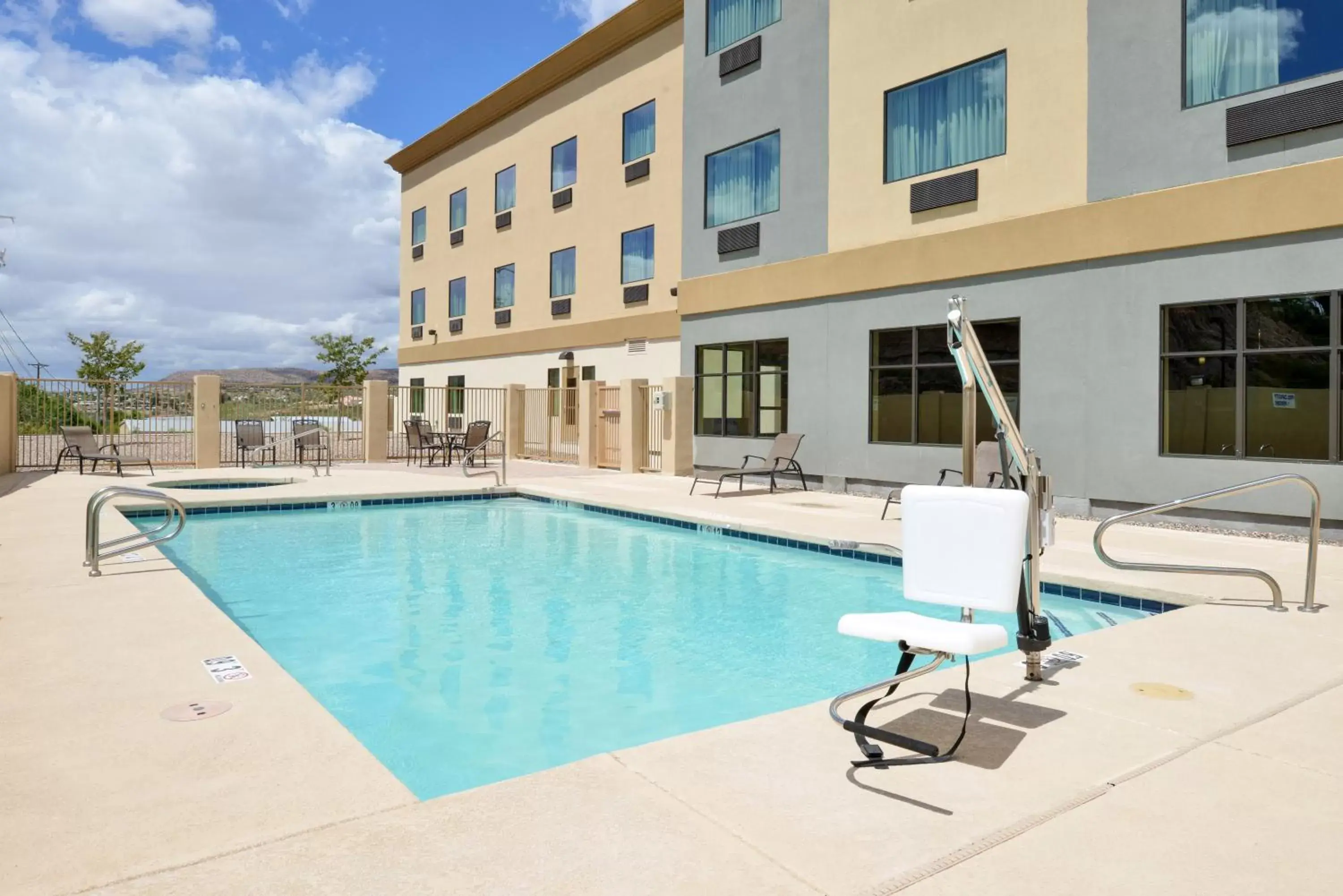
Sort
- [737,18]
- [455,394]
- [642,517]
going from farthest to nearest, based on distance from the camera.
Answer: [455,394] → [737,18] → [642,517]

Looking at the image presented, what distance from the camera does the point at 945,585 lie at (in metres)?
3.60

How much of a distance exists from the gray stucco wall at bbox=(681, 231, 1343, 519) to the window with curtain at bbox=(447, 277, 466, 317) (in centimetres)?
1561

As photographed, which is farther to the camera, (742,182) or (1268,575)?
(742,182)

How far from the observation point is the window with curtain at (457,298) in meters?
27.1

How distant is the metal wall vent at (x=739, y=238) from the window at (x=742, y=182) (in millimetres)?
245

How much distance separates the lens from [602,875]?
230cm

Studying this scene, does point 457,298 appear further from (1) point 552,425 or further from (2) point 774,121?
(2) point 774,121

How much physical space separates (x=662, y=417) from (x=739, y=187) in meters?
4.58

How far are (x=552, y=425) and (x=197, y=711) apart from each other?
59.9 ft

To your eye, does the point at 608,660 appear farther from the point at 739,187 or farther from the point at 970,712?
the point at 739,187

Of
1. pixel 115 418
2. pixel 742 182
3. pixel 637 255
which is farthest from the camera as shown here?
pixel 637 255

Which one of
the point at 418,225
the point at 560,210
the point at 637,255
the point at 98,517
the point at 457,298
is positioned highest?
the point at 418,225

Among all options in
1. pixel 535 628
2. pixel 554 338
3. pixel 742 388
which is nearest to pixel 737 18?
pixel 742 388

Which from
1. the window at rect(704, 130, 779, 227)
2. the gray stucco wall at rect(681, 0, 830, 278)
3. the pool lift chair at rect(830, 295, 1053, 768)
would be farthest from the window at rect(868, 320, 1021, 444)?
the pool lift chair at rect(830, 295, 1053, 768)
